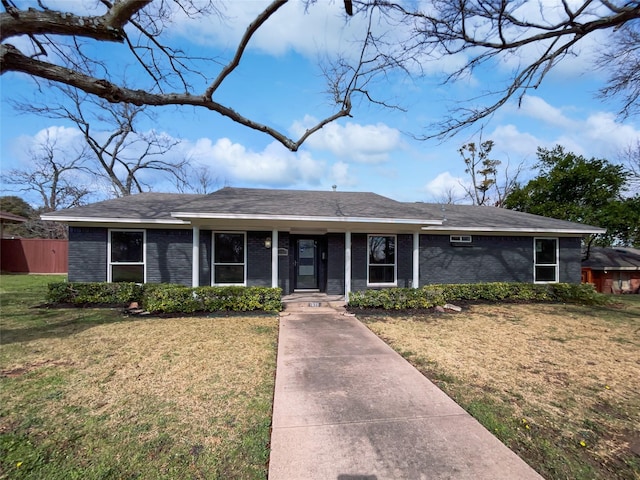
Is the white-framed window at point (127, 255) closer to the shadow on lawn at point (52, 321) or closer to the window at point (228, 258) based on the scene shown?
the shadow on lawn at point (52, 321)

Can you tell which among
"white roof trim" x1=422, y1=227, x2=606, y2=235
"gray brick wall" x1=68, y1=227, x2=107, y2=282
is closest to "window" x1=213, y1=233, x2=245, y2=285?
"gray brick wall" x1=68, y1=227, x2=107, y2=282

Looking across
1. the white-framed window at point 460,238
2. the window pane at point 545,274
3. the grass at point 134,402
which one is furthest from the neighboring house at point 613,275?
the grass at point 134,402

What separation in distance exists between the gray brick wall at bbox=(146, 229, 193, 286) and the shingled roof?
69 centimetres

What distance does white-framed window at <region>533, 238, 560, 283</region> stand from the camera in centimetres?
1222

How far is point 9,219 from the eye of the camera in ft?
65.0

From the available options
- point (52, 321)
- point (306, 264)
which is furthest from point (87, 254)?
point (306, 264)

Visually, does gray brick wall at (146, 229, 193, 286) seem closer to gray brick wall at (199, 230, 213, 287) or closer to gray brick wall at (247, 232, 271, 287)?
gray brick wall at (199, 230, 213, 287)

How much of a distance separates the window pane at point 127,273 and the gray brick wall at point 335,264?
6.07 metres

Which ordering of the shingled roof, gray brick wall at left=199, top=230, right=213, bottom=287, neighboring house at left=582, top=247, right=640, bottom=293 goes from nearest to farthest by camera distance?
1. the shingled roof
2. gray brick wall at left=199, top=230, right=213, bottom=287
3. neighboring house at left=582, top=247, right=640, bottom=293

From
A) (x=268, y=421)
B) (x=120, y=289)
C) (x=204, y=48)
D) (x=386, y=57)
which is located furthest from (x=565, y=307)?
(x=120, y=289)

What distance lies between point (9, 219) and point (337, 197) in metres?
21.3

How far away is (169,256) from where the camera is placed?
33.7ft

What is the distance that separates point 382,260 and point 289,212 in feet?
13.8

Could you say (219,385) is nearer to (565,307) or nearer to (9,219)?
(565,307)
